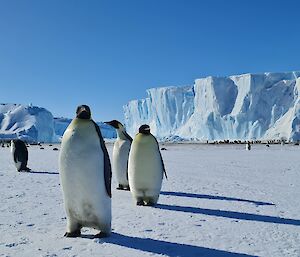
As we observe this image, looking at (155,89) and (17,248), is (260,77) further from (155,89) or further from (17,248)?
(17,248)

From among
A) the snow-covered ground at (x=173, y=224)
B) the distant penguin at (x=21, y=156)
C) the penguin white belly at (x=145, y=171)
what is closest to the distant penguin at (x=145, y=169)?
the penguin white belly at (x=145, y=171)

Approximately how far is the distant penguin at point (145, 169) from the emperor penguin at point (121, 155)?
5.28 feet

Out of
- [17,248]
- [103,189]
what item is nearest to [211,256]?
[103,189]

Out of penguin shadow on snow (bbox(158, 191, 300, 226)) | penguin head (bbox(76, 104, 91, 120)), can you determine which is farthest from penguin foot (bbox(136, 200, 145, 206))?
penguin head (bbox(76, 104, 91, 120))

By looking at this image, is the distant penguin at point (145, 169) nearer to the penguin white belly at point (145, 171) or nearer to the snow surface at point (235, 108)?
the penguin white belly at point (145, 171)

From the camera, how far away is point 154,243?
4.19 m

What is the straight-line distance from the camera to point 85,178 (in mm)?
4434

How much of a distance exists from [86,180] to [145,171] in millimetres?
2313

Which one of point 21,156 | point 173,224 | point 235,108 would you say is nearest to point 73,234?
point 173,224

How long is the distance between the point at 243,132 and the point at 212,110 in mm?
6446

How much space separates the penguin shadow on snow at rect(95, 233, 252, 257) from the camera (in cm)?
381

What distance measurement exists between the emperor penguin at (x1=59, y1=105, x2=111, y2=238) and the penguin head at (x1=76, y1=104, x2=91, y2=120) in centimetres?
3

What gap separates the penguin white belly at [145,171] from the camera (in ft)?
21.8

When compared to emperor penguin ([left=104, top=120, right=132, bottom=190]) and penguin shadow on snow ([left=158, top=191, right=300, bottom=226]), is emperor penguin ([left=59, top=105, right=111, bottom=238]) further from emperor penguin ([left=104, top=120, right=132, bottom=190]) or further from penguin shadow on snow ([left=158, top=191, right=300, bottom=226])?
emperor penguin ([left=104, top=120, right=132, bottom=190])
